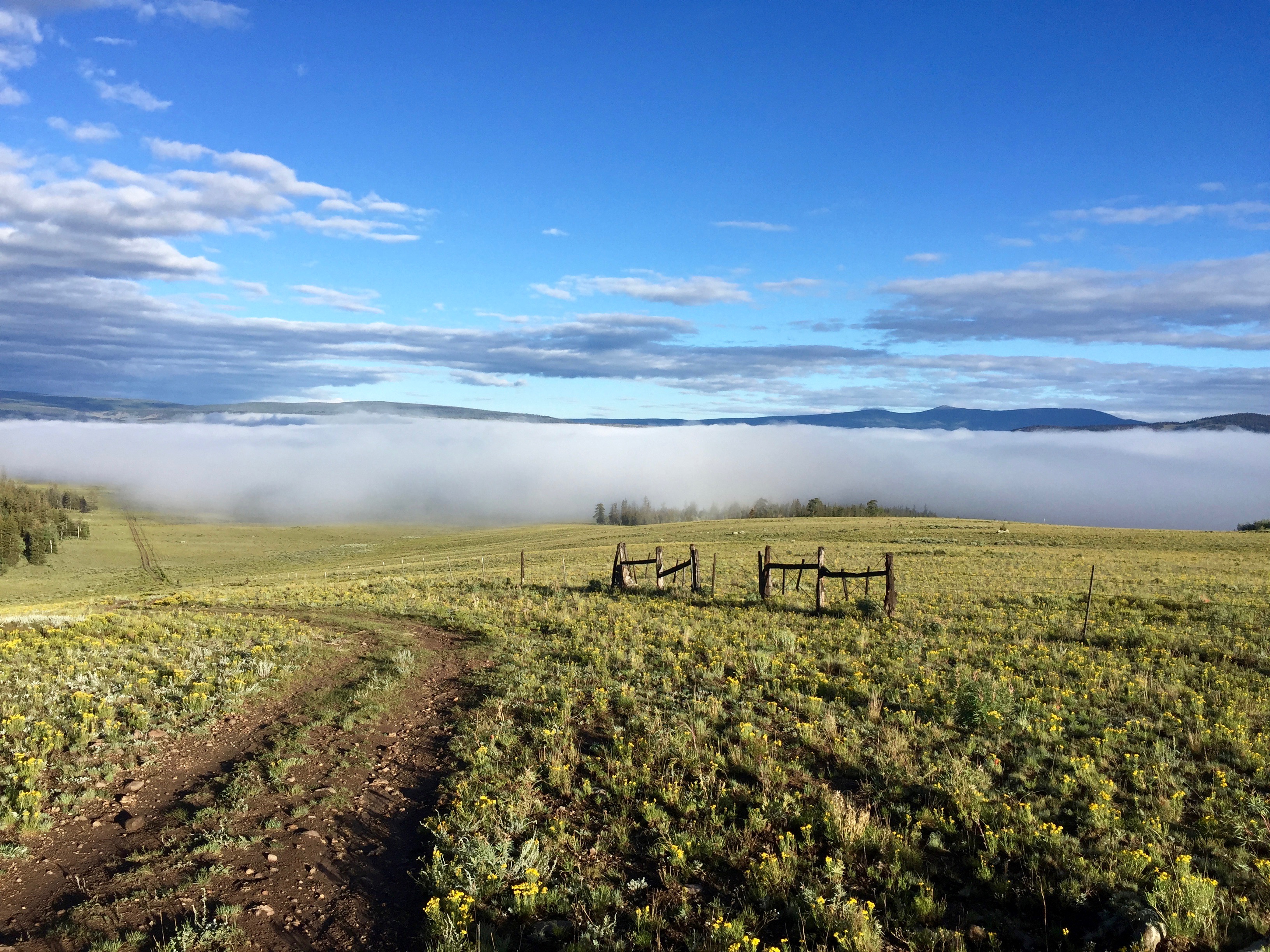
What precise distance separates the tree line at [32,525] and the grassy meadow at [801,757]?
87201mm

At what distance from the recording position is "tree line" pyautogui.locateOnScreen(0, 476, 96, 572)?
8519cm

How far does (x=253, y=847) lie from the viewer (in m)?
7.77

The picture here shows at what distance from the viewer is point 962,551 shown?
143 feet

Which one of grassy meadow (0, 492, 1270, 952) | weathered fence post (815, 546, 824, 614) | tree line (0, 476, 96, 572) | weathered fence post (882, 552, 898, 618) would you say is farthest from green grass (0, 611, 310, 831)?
tree line (0, 476, 96, 572)

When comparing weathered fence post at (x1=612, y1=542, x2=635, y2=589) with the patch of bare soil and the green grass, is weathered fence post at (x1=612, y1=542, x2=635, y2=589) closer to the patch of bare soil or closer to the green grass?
the green grass

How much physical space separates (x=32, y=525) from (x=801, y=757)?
123232 millimetres

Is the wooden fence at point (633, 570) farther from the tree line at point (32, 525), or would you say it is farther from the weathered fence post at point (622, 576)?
the tree line at point (32, 525)

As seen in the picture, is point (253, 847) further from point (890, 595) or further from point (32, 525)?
point (32, 525)

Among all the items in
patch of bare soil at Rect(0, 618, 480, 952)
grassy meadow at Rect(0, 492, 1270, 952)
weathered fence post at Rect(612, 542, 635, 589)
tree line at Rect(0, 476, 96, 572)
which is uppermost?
weathered fence post at Rect(612, 542, 635, 589)

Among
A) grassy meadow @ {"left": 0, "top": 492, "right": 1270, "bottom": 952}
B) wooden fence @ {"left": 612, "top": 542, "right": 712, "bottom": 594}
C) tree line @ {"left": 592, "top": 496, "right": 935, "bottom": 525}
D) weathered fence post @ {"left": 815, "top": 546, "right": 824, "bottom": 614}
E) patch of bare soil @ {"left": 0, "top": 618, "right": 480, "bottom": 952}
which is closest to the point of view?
patch of bare soil @ {"left": 0, "top": 618, "right": 480, "bottom": 952}

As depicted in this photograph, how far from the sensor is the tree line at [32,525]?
85188 millimetres

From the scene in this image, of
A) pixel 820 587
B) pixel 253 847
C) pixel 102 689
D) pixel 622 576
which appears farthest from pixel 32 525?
pixel 253 847

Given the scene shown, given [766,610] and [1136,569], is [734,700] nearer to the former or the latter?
[766,610]

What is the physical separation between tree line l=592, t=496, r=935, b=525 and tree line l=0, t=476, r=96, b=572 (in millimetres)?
97737
